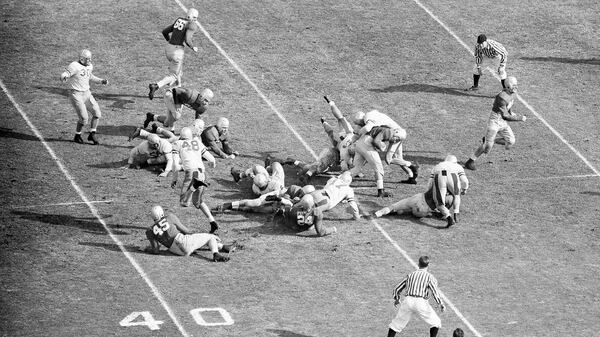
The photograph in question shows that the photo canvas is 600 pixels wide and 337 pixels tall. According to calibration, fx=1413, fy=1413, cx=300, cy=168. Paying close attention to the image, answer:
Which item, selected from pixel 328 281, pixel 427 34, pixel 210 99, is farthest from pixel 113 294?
pixel 427 34

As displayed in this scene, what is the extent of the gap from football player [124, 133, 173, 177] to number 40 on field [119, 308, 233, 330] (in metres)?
5.98

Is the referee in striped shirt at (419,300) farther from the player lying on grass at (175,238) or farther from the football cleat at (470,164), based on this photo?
the football cleat at (470,164)

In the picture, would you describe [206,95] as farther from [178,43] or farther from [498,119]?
[498,119]

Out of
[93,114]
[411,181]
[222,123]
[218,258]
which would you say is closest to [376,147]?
[411,181]

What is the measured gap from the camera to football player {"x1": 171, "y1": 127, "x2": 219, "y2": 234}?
93.2ft

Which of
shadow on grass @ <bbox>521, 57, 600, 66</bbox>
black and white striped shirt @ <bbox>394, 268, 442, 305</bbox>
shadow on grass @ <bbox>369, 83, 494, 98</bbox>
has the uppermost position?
black and white striped shirt @ <bbox>394, 268, 442, 305</bbox>

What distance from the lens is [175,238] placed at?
90.2 ft

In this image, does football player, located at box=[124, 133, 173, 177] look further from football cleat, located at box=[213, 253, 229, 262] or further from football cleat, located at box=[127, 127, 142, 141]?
football cleat, located at box=[213, 253, 229, 262]

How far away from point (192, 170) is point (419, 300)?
6.64 m

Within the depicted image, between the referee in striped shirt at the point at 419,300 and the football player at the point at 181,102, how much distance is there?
32.8 feet

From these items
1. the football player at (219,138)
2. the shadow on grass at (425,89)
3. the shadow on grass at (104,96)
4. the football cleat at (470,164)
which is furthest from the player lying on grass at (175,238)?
the shadow on grass at (425,89)

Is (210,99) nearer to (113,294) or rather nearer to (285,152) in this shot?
(285,152)


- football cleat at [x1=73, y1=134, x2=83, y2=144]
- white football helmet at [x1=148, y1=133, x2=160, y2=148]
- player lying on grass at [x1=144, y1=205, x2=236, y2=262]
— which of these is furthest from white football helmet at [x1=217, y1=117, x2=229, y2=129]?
player lying on grass at [x1=144, y1=205, x2=236, y2=262]

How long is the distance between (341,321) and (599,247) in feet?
21.9
